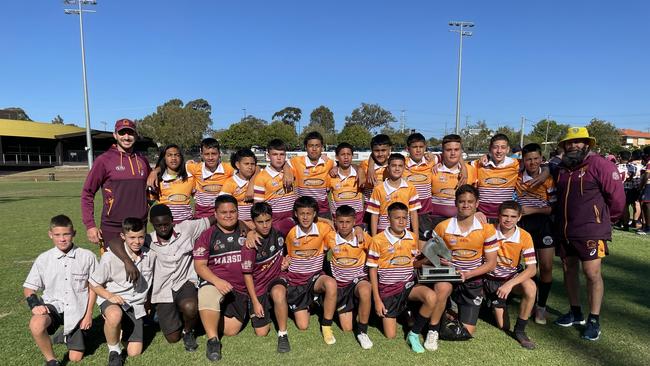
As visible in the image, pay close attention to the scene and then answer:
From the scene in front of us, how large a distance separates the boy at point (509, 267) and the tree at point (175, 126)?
54205 mm

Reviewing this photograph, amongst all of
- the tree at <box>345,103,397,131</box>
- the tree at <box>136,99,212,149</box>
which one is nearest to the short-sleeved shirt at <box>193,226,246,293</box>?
the tree at <box>136,99,212,149</box>

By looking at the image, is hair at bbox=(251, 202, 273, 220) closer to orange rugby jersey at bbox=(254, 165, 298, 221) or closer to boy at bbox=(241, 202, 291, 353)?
boy at bbox=(241, 202, 291, 353)

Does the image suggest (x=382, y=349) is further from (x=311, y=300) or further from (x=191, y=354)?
(x=191, y=354)

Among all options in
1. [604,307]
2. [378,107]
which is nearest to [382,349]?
[604,307]

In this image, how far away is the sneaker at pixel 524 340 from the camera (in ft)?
12.4

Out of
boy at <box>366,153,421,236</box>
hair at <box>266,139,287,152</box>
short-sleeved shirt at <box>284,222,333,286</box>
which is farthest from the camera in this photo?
hair at <box>266,139,287,152</box>

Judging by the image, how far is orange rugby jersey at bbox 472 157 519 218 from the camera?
15.9ft

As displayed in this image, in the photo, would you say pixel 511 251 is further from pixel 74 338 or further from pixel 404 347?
pixel 74 338

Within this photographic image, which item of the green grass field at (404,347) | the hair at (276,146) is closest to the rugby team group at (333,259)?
the green grass field at (404,347)

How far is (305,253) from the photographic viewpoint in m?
4.45

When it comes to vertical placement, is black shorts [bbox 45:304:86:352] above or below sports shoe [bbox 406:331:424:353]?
above

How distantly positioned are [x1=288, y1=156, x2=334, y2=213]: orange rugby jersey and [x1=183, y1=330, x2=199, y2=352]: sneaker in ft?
7.09

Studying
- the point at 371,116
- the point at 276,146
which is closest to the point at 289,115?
the point at 371,116

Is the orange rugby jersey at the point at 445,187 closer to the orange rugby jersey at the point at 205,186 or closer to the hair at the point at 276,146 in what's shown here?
the hair at the point at 276,146
